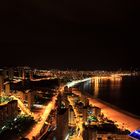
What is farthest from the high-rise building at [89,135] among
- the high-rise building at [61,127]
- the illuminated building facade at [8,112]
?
the illuminated building facade at [8,112]

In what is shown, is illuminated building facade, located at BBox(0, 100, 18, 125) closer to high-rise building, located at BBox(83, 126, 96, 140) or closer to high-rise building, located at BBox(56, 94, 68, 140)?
high-rise building, located at BBox(56, 94, 68, 140)

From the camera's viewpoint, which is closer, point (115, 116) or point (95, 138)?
point (95, 138)

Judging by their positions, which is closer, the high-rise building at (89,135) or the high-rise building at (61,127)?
the high-rise building at (89,135)

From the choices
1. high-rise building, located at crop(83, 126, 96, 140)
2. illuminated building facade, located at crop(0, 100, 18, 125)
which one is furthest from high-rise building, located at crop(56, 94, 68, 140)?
illuminated building facade, located at crop(0, 100, 18, 125)

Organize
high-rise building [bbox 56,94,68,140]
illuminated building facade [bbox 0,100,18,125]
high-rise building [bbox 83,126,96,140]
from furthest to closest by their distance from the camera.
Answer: illuminated building facade [bbox 0,100,18,125] < high-rise building [bbox 56,94,68,140] < high-rise building [bbox 83,126,96,140]

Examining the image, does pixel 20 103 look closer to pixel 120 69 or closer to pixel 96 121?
pixel 96 121

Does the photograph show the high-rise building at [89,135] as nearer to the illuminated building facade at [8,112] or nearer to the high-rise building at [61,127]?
the high-rise building at [61,127]

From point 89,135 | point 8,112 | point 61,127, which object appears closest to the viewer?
point 89,135

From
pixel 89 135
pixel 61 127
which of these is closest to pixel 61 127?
pixel 61 127

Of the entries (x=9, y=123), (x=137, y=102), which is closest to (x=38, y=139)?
(x=9, y=123)

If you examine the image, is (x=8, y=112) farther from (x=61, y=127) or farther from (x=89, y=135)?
(x=89, y=135)

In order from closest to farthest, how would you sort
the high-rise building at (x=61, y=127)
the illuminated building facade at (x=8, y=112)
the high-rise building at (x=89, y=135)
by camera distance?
the high-rise building at (x=89, y=135)
the high-rise building at (x=61, y=127)
the illuminated building facade at (x=8, y=112)
